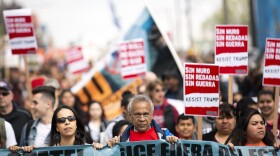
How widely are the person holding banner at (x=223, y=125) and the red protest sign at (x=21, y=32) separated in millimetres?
3666

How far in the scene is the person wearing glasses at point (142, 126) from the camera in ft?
28.8

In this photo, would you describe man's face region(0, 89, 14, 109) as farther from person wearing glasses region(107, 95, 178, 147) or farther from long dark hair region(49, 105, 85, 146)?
person wearing glasses region(107, 95, 178, 147)

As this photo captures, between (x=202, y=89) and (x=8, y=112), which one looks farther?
(x=8, y=112)

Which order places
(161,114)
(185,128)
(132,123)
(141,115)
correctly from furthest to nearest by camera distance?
1. (161,114)
2. (185,128)
3. (132,123)
4. (141,115)

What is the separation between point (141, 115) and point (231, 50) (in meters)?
3.17

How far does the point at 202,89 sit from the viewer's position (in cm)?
1021

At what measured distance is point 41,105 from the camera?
10719 millimetres

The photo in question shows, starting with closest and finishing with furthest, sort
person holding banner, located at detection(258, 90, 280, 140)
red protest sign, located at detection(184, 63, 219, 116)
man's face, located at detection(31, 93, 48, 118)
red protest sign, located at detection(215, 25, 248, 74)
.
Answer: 1. red protest sign, located at detection(184, 63, 219, 116)
2. man's face, located at detection(31, 93, 48, 118)
3. red protest sign, located at detection(215, 25, 248, 74)
4. person holding banner, located at detection(258, 90, 280, 140)

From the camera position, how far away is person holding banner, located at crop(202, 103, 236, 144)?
10.5m

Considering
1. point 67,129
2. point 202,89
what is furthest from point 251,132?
point 67,129

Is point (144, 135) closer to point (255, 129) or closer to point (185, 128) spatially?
point (255, 129)

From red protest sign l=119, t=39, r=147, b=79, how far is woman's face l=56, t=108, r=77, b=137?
552 centimetres

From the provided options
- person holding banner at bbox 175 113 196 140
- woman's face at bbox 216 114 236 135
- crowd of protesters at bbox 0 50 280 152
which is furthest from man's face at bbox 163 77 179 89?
woman's face at bbox 216 114 236 135

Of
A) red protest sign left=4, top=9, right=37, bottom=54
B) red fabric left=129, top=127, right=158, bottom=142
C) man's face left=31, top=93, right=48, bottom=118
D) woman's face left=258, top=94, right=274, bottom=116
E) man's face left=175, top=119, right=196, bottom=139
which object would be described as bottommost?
man's face left=175, top=119, right=196, bottom=139
